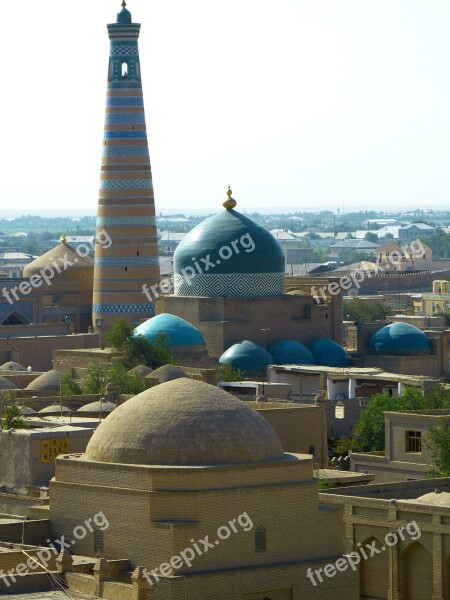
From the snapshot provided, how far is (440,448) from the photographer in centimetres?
3494

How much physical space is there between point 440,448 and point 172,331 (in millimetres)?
12963

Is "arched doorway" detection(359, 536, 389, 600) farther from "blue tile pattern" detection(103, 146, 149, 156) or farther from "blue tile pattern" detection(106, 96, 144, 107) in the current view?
"blue tile pattern" detection(106, 96, 144, 107)

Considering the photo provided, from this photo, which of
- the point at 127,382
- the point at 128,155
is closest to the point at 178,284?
the point at 128,155

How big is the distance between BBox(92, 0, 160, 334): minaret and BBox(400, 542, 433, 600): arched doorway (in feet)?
79.7

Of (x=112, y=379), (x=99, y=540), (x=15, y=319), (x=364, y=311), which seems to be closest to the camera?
(x=99, y=540)

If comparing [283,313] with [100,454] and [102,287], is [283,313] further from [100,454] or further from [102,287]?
[100,454]

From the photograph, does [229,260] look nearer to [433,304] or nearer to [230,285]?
[230,285]

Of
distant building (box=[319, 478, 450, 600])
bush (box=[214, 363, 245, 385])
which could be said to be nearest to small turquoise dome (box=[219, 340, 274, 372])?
bush (box=[214, 363, 245, 385])

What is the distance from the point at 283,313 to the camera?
49750 millimetres

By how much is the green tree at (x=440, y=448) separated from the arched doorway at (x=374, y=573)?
4.09 meters

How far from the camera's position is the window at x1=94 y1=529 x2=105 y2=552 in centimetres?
2697

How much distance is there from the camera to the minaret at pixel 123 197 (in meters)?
53.6

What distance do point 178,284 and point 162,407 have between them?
23.2 meters

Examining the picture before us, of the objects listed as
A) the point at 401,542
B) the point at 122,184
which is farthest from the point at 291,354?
the point at 401,542
